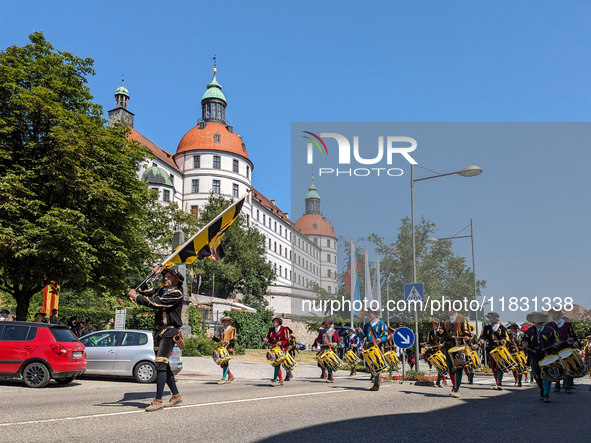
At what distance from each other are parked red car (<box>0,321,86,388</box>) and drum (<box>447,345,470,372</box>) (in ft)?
28.3

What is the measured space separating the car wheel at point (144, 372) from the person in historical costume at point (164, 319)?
6.87 m

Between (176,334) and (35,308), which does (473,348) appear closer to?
(176,334)

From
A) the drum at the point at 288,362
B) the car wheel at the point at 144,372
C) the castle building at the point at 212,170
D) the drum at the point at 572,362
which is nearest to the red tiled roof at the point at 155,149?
the castle building at the point at 212,170

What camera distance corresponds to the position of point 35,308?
42.2 m

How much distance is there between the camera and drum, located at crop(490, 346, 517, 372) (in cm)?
1311

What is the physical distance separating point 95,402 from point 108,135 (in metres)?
14.5

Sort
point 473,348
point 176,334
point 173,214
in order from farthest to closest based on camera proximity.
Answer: point 173,214
point 473,348
point 176,334

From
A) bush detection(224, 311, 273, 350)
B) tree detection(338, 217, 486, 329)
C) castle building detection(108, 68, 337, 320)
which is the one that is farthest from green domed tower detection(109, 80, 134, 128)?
bush detection(224, 311, 273, 350)

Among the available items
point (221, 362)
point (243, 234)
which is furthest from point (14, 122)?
point (243, 234)

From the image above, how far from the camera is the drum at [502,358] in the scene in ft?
43.0

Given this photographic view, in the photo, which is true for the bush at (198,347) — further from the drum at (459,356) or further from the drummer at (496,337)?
the drum at (459,356)

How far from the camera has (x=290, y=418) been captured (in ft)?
24.0

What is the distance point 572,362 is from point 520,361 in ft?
8.40

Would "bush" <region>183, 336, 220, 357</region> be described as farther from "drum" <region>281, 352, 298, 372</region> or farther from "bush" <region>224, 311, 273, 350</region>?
"drum" <region>281, 352, 298, 372</region>
